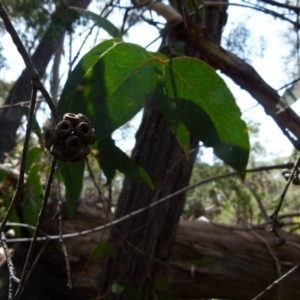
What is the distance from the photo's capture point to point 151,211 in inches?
66.3

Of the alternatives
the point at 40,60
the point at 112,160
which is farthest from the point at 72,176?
the point at 40,60

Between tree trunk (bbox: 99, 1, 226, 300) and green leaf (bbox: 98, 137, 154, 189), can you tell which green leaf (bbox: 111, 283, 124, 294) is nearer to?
tree trunk (bbox: 99, 1, 226, 300)

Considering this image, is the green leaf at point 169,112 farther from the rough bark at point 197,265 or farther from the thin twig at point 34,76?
the rough bark at point 197,265

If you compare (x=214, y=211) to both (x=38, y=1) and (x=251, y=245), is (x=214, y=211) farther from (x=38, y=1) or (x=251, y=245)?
(x=38, y=1)

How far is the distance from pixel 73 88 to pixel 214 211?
3.94 meters

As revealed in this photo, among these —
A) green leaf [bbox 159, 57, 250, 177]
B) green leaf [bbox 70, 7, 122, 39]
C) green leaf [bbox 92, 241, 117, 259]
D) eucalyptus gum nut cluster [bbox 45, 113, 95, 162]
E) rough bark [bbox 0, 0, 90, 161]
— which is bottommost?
eucalyptus gum nut cluster [bbox 45, 113, 95, 162]

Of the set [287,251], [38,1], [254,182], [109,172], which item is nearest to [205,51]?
[109,172]

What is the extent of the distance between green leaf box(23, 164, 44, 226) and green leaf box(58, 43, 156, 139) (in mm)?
722

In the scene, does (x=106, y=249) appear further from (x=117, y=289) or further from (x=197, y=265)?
(x=197, y=265)

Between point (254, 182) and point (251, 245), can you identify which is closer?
point (251, 245)

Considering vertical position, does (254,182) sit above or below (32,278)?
above

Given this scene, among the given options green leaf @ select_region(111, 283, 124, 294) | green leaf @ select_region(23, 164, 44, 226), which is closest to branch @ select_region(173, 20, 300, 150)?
green leaf @ select_region(23, 164, 44, 226)

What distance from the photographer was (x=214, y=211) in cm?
466

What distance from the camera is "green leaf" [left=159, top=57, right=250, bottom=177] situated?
0.87 meters
